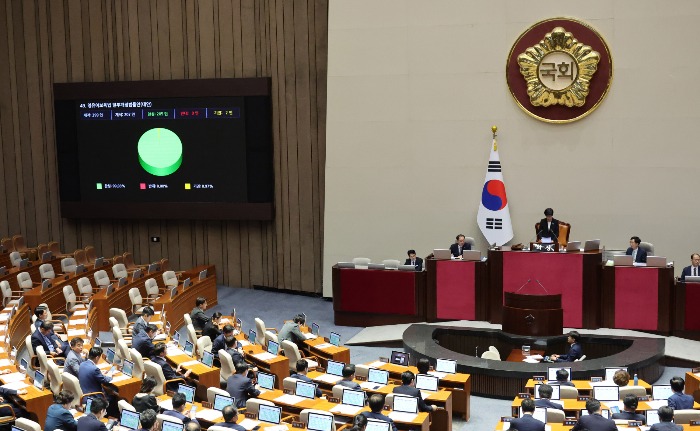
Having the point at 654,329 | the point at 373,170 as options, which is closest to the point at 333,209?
the point at 373,170

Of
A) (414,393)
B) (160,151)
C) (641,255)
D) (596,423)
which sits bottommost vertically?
(414,393)

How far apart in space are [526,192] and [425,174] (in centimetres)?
192

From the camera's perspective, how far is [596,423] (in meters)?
8.27

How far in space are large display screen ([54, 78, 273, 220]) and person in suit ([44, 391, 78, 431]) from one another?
32.6ft

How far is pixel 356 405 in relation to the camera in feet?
31.6

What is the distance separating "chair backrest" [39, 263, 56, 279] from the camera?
56.3ft

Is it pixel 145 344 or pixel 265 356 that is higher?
pixel 145 344

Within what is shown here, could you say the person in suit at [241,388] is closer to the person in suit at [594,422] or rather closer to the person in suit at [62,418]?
the person in suit at [62,418]

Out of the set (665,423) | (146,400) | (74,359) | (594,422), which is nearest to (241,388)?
(146,400)

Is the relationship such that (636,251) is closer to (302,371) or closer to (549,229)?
(549,229)

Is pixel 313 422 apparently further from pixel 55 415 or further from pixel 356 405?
pixel 55 415

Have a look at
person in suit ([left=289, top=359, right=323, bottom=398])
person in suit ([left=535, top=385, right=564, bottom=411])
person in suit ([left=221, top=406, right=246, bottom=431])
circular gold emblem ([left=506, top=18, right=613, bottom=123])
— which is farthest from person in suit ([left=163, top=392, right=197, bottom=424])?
circular gold emblem ([left=506, top=18, right=613, bottom=123])

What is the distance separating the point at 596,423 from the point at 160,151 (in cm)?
1276

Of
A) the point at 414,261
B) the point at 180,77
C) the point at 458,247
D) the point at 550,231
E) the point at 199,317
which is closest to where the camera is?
the point at 199,317
